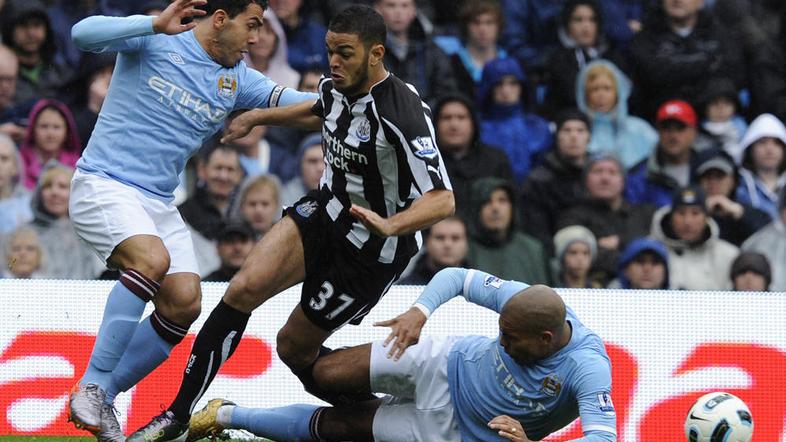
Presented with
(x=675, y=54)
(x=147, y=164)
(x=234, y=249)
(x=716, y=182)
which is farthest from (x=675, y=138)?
(x=147, y=164)

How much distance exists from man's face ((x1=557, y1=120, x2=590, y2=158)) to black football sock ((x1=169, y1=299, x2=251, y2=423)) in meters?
5.02

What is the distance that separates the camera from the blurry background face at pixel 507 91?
1191 cm

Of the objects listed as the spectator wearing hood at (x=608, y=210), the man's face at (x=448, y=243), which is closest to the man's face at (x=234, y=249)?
the man's face at (x=448, y=243)

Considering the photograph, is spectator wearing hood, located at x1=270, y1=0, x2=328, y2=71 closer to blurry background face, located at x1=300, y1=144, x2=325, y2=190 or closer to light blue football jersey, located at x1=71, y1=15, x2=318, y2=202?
blurry background face, located at x1=300, y1=144, x2=325, y2=190

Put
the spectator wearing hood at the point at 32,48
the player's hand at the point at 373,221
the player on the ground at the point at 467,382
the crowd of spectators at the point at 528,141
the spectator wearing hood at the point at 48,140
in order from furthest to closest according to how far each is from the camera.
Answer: the spectator wearing hood at the point at 32,48, the spectator wearing hood at the point at 48,140, the crowd of spectators at the point at 528,141, the player on the ground at the point at 467,382, the player's hand at the point at 373,221

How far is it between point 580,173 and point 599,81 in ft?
3.28

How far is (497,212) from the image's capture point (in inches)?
426

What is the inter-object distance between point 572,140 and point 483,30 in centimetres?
152

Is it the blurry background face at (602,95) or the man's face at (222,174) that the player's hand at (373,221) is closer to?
the man's face at (222,174)

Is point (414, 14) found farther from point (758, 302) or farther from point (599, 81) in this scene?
point (758, 302)

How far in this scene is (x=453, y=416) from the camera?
721cm

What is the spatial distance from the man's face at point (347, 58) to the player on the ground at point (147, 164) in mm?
602

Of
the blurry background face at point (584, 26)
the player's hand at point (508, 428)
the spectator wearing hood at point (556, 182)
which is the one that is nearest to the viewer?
the player's hand at point (508, 428)

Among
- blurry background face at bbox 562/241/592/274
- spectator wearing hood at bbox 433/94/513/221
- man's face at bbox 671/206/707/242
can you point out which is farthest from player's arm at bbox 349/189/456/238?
man's face at bbox 671/206/707/242
